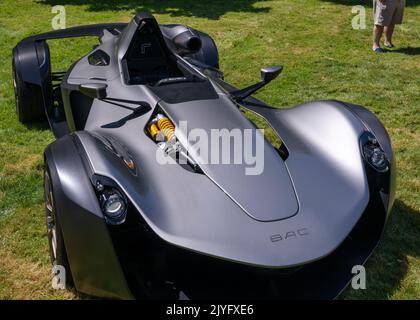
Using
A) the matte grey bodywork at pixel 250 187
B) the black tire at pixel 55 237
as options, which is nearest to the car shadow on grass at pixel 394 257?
the matte grey bodywork at pixel 250 187

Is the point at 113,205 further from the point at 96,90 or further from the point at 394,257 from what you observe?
the point at 394,257

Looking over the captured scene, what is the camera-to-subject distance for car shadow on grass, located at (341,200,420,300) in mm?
3197

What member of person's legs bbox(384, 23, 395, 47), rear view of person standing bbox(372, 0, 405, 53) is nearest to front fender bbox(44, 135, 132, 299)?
rear view of person standing bbox(372, 0, 405, 53)

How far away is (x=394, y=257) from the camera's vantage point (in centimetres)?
351

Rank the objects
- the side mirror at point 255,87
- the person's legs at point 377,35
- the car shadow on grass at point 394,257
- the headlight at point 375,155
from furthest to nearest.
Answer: the person's legs at point 377,35, the side mirror at point 255,87, the headlight at point 375,155, the car shadow on grass at point 394,257

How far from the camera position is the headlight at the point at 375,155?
3330 mm

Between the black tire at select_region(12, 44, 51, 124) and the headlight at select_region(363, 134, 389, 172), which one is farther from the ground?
the headlight at select_region(363, 134, 389, 172)

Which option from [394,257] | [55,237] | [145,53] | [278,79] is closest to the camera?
[55,237]

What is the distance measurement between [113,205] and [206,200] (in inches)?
20.6

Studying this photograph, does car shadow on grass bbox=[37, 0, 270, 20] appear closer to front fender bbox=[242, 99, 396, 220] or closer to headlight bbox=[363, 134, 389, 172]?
front fender bbox=[242, 99, 396, 220]

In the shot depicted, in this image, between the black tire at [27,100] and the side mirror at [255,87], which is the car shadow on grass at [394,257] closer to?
the side mirror at [255,87]

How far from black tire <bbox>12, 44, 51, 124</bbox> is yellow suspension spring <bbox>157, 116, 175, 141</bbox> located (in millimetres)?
2011

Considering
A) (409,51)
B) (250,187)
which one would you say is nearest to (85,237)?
(250,187)

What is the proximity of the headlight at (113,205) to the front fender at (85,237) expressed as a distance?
59mm
